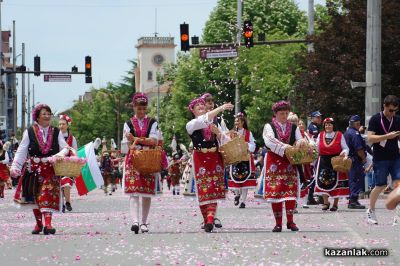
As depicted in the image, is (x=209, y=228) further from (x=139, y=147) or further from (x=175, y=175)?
(x=175, y=175)

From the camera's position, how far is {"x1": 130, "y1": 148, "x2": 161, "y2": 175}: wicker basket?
15953 mm

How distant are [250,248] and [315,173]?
33.9 feet

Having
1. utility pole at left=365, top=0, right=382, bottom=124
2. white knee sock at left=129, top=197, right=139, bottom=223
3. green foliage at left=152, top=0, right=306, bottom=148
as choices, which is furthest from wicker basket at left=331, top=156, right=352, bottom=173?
green foliage at left=152, top=0, right=306, bottom=148

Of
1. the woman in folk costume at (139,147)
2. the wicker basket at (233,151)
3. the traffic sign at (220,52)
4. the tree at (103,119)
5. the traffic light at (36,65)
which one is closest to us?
the wicker basket at (233,151)

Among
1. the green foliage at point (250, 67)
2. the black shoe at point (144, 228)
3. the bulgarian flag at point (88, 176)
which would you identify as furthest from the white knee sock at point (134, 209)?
the green foliage at point (250, 67)

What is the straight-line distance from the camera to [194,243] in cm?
1372

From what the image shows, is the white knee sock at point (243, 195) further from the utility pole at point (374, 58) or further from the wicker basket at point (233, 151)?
the wicker basket at point (233, 151)

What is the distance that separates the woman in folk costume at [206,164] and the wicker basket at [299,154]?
0.93 metres

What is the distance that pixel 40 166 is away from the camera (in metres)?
16.1

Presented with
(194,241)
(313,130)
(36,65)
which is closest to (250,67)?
(36,65)

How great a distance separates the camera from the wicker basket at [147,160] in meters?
16.0

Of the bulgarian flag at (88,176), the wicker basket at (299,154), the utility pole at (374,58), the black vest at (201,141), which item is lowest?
the bulgarian flag at (88,176)
